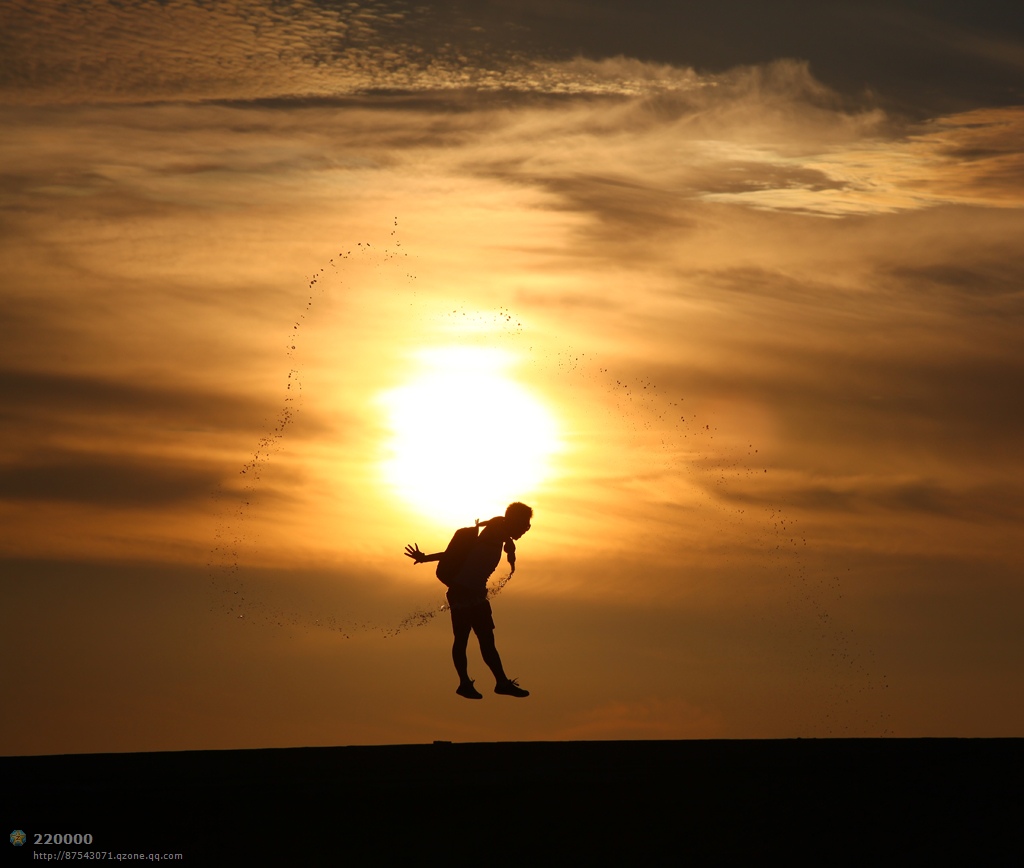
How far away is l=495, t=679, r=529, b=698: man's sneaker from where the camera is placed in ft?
80.1

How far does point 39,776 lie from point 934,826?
10.9m

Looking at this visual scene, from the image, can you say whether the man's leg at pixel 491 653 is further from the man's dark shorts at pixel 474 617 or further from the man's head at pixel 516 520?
the man's head at pixel 516 520

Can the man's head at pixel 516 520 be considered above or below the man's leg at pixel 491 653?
above

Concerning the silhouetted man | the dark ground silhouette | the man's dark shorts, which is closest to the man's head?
the silhouetted man

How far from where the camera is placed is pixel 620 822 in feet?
51.6

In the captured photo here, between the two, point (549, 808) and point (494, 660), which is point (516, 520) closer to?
point (494, 660)

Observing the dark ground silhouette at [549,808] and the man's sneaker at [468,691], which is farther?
the man's sneaker at [468,691]

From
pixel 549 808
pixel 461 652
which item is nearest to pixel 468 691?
pixel 461 652

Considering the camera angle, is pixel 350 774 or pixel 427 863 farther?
pixel 350 774

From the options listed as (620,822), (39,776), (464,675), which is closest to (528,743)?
(464,675)

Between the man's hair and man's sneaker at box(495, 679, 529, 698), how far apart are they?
2.77 metres

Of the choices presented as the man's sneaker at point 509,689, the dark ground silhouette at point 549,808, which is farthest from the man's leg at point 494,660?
the dark ground silhouette at point 549,808

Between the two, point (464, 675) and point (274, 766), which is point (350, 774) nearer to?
point (274, 766)

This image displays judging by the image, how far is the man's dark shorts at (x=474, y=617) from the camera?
24.4 metres
